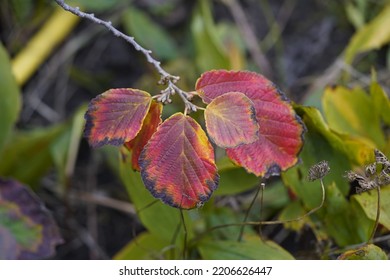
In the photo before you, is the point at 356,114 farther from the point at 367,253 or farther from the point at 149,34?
the point at 149,34

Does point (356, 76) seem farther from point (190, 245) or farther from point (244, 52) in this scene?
point (190, 245)

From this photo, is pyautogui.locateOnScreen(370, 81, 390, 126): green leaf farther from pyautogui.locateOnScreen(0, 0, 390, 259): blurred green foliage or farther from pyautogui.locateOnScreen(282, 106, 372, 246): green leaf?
pyautogui.locateOnScreen(282, 106, 372, 246): green leaf

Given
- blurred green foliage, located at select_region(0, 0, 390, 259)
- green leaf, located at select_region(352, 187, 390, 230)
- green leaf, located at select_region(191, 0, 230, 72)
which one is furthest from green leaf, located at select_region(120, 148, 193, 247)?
green leaf, located at select_region(191, 0, 230, 72)

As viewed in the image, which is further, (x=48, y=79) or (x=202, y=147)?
(x=48, y=79)
